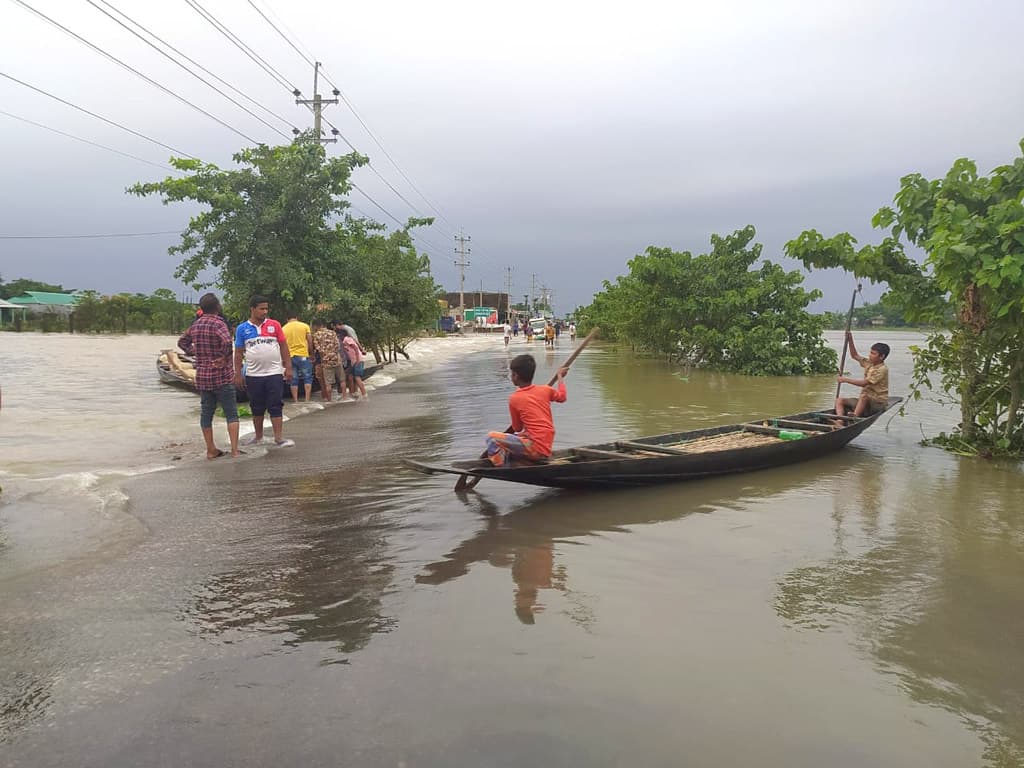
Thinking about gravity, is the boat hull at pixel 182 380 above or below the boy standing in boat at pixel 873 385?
below

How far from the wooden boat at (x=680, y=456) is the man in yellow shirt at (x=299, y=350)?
6.36 m

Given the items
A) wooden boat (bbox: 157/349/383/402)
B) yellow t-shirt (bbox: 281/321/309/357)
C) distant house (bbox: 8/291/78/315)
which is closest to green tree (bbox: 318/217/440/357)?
wooden boat (bbox: 157/349/383/402)

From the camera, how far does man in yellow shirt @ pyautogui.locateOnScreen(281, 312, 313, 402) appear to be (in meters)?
12.1

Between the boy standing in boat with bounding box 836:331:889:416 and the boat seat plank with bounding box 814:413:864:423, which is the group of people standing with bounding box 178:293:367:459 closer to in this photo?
the boat seat plank with bounding box 814:413:864:423

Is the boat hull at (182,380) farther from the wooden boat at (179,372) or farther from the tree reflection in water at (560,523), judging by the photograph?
the tree reflection in water at (560,523)

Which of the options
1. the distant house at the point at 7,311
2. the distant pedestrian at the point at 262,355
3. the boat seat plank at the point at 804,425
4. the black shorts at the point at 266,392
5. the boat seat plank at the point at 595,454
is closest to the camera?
the boat seat plank at the point at 595,454

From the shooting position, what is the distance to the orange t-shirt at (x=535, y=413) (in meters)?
6.39

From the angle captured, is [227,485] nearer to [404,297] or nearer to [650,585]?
[650,585]

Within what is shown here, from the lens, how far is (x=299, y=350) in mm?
12523

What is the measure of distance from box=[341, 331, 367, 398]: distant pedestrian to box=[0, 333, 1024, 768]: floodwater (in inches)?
275

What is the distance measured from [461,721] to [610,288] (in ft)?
152

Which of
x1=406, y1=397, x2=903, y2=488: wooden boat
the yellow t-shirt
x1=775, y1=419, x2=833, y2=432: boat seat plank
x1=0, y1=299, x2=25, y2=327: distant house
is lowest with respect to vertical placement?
x1=406, y1=397, x2=903, y2=488: wooden boat

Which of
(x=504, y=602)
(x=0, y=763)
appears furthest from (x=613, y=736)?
(x=0, y=763)

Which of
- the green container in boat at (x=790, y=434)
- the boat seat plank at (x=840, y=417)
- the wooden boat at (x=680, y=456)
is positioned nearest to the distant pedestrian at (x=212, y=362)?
the wooden boat at (x=680, y=456)
